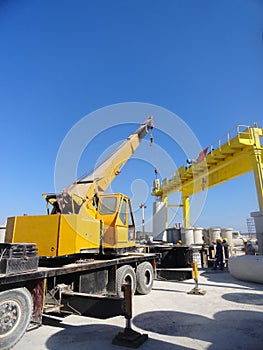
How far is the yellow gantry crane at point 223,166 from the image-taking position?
12.3 m

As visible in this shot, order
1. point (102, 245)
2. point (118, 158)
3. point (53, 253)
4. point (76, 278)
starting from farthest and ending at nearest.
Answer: point (118, 158) → point (102, 245) → point (76, 278) → point (53, 253)

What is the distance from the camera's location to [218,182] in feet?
52.3

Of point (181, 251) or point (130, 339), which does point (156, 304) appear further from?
point (181, 251)

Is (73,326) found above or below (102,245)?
below

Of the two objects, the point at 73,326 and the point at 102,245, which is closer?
the point at 73,326

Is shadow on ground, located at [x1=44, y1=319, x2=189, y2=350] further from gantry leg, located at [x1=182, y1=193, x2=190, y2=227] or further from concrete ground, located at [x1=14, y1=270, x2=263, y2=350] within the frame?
gantry leg, located at [x1=182, y1=193, x2=190, y2=227]

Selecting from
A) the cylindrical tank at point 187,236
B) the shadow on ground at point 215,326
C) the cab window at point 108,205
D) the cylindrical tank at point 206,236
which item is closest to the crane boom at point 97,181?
the cab window at point 108,205

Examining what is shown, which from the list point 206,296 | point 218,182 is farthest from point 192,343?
point 218,182

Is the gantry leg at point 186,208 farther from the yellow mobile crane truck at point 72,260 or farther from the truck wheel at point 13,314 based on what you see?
the truck wheel at point 13,314

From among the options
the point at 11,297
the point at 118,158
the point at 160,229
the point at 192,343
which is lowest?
the point at 192,343

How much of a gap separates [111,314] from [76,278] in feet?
4.30

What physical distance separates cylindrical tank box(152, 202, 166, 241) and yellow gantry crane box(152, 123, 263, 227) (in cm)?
195

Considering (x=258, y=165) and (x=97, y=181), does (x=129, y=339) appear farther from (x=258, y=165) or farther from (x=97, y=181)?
(x=258, y=165)

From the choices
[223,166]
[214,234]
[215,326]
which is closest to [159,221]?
[214,234]
